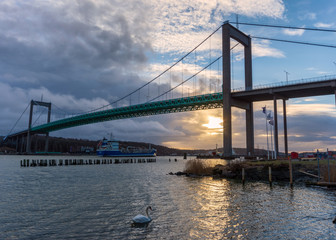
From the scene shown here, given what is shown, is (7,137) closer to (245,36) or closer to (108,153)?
(108,153)

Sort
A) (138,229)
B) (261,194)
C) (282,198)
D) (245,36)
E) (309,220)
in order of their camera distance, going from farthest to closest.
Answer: (245,36), (261,194), (282,198), (309,220), (138,229)

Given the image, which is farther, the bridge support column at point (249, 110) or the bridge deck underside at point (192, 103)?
the bridge support column at point (249, 110)

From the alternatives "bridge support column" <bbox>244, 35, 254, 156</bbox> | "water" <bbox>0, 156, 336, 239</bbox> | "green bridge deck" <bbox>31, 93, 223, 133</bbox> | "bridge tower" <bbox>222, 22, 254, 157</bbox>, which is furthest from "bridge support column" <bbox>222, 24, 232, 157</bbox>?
"water" <bbox>0, 156, 336, 239</bbox>

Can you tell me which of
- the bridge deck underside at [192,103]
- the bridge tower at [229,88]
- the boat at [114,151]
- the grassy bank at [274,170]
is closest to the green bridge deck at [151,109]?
the bridge deck underside at [192,103]

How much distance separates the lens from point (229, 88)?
6262 centimetres

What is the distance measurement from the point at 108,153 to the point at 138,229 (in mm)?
111323

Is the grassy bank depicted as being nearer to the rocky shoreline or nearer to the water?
the rocky shoreline

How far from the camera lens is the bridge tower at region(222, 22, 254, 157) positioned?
5991 cm

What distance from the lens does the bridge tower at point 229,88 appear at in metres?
59.9

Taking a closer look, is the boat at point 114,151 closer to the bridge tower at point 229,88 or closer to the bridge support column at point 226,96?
the bridge tower at point 229,88

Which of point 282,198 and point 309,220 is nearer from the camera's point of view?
point 309,220

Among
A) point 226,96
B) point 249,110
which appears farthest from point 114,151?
point 226,96

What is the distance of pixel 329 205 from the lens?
48.1 ft

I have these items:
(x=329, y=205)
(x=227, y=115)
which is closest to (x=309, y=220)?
(x=329, y=205)
